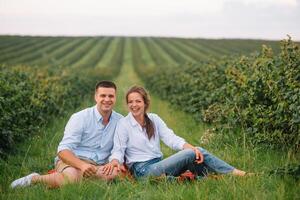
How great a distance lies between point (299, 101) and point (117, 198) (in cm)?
249

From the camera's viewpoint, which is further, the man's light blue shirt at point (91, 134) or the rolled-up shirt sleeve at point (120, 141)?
the man's light blue shirt at point (91, 134)

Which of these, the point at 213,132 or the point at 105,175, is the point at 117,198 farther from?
the point at 213,132

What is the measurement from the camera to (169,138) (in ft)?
19.9

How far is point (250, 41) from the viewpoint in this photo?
61031mm

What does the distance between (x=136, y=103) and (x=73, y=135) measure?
83 cm

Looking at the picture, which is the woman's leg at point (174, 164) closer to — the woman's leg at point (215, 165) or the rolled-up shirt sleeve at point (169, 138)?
the woman's leg at point (215, 165)

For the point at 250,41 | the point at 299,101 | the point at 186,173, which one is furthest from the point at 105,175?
the point at 250,41

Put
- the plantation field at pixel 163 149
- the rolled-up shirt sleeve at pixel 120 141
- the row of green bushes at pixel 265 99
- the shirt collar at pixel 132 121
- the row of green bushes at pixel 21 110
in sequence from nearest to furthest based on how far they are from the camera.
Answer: the plantation field at pixel 163 149
the rolled-up shirt sleeve at pixel 120 141
the shirt collar at pixel 132 121
the row of green bushes at pixel 265 99
the row of green bushes at pixel 21 110

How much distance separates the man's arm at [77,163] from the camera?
5.50 m

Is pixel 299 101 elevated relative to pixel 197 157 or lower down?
elevated

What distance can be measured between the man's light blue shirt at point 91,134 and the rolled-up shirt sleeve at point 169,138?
530mm

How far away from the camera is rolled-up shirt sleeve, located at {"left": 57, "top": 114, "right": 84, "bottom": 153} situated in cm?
585

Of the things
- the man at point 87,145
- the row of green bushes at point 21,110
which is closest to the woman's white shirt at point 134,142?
the man at point 87,145

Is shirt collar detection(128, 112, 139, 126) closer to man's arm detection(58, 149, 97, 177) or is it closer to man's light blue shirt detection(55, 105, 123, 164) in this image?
man's light blue shirt detection(55, 105, 123, 164)
